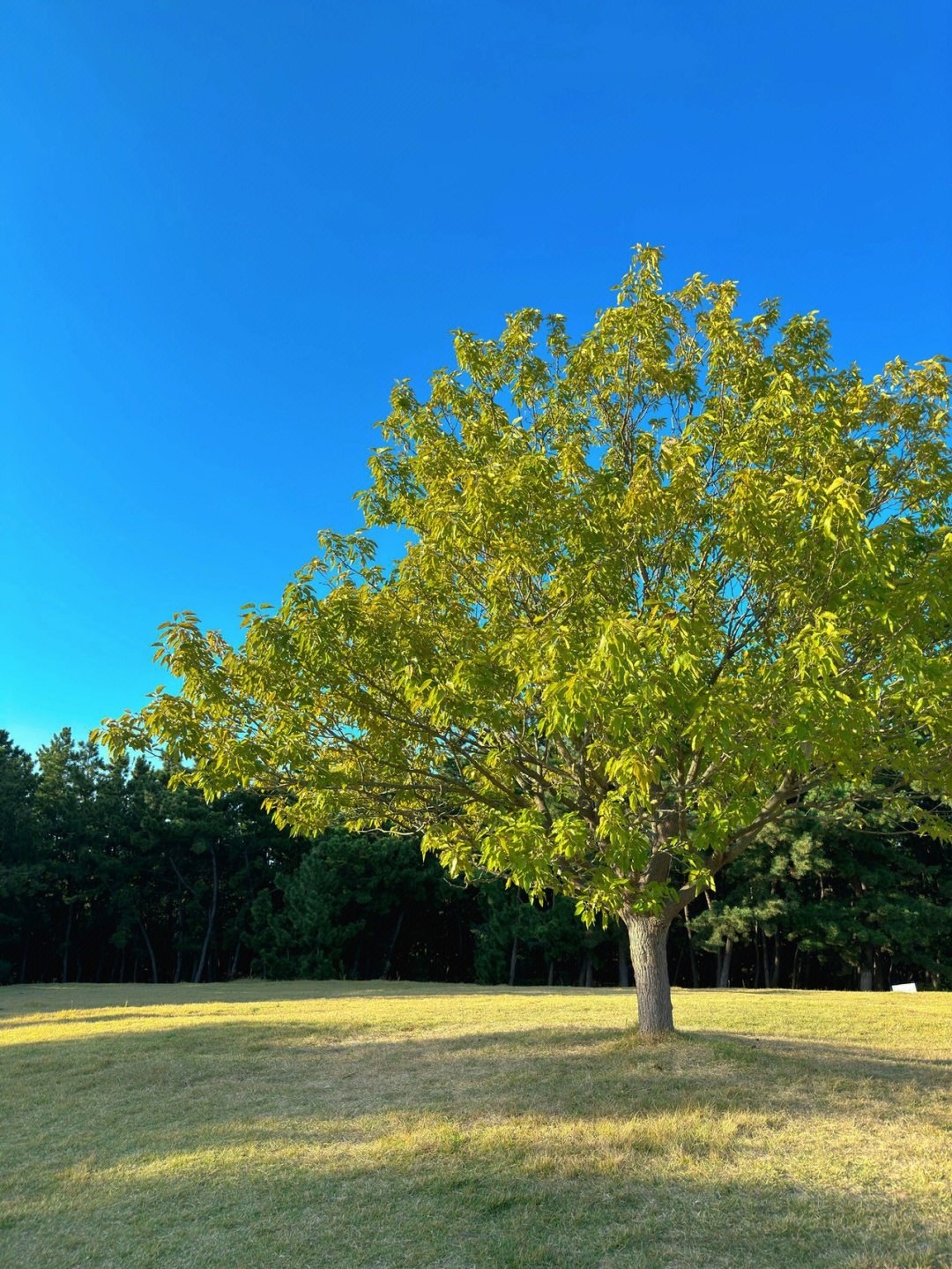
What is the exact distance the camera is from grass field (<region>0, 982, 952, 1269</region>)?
4.95m

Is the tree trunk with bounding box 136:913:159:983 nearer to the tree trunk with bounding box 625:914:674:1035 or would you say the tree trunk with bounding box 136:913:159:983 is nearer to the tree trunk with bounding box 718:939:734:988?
the tree trunk with bounding box 718:939:734:988

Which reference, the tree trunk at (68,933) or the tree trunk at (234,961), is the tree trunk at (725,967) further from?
the tree trunk at (68,933)

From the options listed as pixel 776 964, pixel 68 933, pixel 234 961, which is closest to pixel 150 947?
pixel 68 933

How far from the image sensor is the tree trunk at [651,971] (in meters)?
10.1

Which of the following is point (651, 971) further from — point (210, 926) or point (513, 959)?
point (210, 926)

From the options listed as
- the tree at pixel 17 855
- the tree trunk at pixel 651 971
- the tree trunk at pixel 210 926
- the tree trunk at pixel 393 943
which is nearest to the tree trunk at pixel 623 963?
the tree trunk at pixel 393 943

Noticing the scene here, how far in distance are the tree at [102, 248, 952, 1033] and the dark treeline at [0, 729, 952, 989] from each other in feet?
78.2

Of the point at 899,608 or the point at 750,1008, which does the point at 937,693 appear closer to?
the point at 899,608

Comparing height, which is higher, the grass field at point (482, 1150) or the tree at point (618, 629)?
the tree at point (618, 629)

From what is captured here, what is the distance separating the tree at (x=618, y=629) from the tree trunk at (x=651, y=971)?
43mm

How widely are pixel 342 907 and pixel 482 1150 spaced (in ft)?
102

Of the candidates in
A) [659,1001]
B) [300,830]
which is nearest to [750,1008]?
[659,1001]

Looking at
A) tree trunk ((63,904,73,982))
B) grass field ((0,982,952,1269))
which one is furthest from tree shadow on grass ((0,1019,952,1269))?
tree trunk ((63,904,73,982))

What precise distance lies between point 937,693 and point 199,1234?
717 cm
